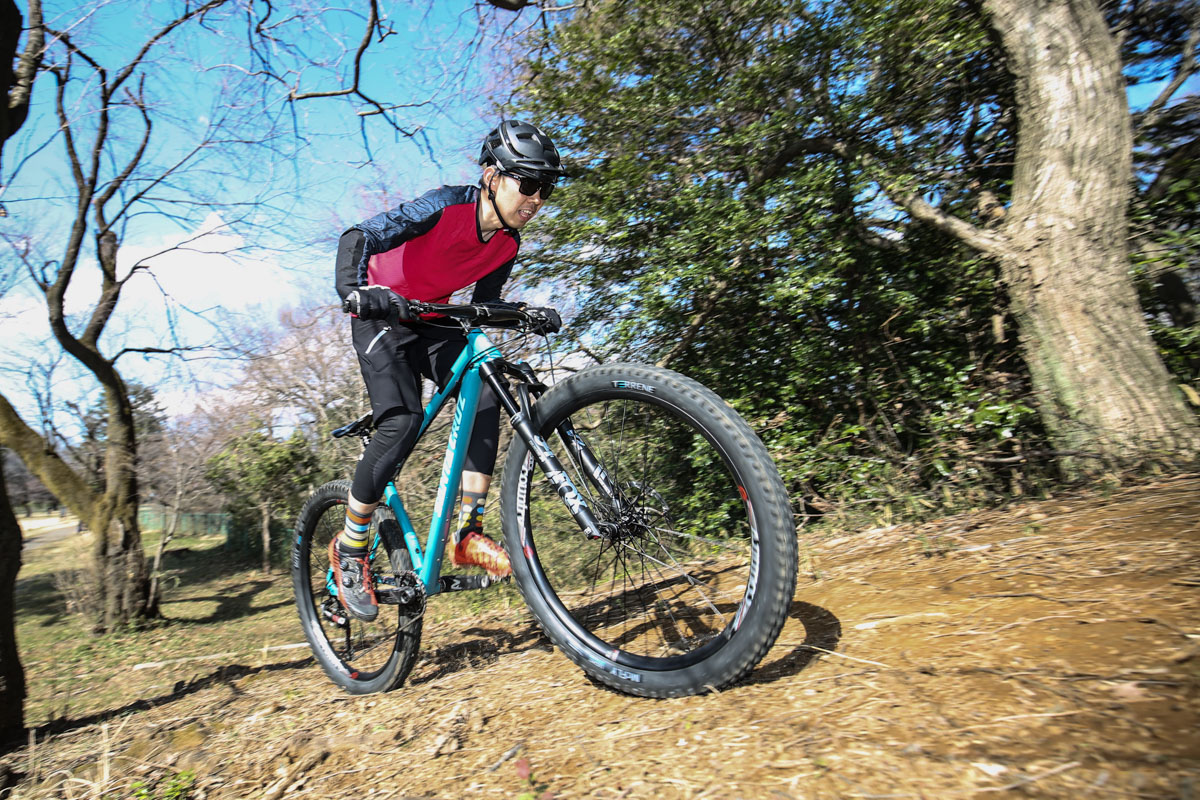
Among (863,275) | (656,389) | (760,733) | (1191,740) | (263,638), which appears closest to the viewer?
(1191,740)

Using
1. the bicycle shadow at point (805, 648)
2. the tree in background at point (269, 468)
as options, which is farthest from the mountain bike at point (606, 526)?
the tree in background at point (269, 468)

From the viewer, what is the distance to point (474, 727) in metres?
2.32

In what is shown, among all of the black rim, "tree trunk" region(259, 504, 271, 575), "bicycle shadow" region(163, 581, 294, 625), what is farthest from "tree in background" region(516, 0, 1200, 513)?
"tree trunk" region(259, 504, 271, 575)

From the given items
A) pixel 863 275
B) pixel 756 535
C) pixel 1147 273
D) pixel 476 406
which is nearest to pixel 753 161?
pixel 863 275

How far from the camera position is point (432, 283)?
3.15 meters

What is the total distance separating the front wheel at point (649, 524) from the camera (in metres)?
1.98

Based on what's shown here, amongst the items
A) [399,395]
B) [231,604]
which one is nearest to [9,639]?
[399,395]

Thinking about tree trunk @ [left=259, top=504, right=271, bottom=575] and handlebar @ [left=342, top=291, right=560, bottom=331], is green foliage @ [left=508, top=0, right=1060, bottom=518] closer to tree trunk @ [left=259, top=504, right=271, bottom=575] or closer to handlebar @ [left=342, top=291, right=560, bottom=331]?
handlebar @ [left=342, top=291, right=560, bottom=331]

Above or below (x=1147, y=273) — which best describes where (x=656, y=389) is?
below

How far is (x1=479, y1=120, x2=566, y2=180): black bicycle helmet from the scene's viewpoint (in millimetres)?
2732

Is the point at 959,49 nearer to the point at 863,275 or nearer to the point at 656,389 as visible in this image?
the point at 863,275

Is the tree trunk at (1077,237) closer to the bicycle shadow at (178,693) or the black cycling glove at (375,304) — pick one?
the black cycling glove at (375,304)

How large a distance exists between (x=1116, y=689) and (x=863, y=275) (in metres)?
4.68

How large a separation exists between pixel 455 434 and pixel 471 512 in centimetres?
37
